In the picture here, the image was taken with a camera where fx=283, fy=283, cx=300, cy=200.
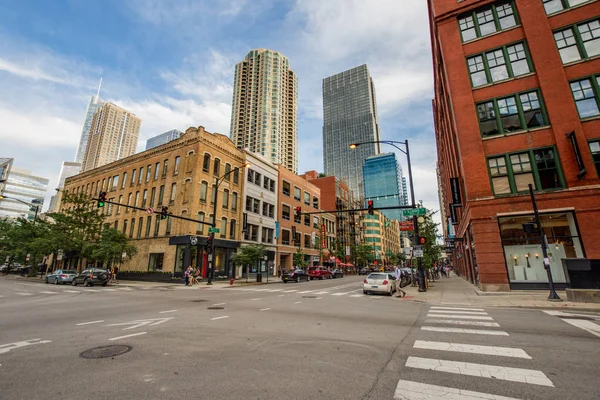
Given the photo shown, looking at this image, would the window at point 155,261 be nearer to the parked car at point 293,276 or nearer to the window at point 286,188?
the parked car at point 293,276

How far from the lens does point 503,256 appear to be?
1702 cm

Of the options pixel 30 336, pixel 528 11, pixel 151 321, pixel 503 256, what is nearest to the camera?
pixel 30 336

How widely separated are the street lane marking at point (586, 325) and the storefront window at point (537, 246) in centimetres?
898

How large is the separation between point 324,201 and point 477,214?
168ft

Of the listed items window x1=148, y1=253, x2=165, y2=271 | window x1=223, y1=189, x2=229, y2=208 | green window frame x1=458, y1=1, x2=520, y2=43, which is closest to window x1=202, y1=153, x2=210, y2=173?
window x1=223, y1=189, x2=229, y2=208

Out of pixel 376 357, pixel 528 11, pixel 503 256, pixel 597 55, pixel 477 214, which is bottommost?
pixel 376 357

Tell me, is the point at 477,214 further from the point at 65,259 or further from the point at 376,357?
the point at 65,259

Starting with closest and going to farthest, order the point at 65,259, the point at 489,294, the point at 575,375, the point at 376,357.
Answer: the point at 575,375 → the point at 376,357 → the point at 489,294 → the point at 65,259

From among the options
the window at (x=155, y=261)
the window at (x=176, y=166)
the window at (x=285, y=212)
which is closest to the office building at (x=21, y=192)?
the window at (x=155, y=261)

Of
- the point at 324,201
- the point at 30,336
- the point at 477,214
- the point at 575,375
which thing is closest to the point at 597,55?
the point at 477,214

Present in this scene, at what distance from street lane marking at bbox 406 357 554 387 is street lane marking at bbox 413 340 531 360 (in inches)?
32.2

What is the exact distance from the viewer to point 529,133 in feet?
58.6

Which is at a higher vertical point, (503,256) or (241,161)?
(241,161)

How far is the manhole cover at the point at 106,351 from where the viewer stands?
525 centimetres
